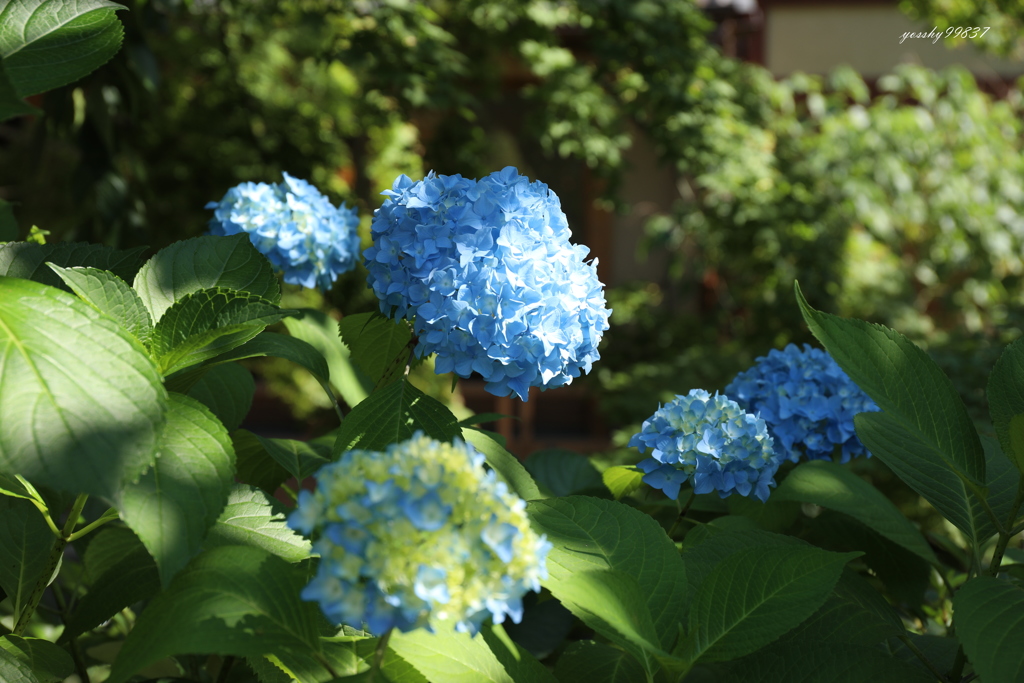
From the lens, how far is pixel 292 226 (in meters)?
1.49

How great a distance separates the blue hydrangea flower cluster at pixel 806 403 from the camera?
4.31 ft

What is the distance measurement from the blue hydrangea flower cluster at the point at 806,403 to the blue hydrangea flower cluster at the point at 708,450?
0.63 feet

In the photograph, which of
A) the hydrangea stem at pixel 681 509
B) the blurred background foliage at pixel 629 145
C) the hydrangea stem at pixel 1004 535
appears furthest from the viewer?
the blurred background foliage at pixel 629 145

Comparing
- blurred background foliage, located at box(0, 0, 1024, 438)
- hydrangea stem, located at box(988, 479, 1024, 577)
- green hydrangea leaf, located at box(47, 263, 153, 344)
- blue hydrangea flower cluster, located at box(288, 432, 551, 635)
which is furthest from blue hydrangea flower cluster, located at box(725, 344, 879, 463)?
blurred background foliage, located at box(0, 0, 1024, 438)

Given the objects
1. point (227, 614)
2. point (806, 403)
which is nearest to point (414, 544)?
point (227, 614)

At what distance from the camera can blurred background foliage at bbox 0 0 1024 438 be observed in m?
4.44

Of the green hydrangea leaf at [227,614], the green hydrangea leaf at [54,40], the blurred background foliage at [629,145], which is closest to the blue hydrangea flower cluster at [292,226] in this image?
the green hydrangea leaf at [54,40]

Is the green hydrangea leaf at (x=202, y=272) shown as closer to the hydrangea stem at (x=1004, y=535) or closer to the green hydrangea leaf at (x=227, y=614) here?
the green hydrangea leaf at (x=227, y=614)

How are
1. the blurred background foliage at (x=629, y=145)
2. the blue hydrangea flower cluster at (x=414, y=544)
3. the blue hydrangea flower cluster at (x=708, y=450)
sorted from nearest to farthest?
the blue hydrangea flower cluster at (x=414, y=544)
the blue hydrangea flower cluster at (x=708, y=450)
the blurred background foliage at (x=629, y=145)

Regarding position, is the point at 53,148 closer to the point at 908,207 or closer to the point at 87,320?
the point at 87,320

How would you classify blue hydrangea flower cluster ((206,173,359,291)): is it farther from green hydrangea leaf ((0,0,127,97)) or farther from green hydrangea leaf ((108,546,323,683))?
green hydrangea leaf ((108,546,323,683))

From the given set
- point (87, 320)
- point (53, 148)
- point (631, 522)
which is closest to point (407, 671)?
point (631, 522)

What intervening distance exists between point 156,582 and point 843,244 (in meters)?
5.21

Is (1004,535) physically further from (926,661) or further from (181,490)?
(181,490)
